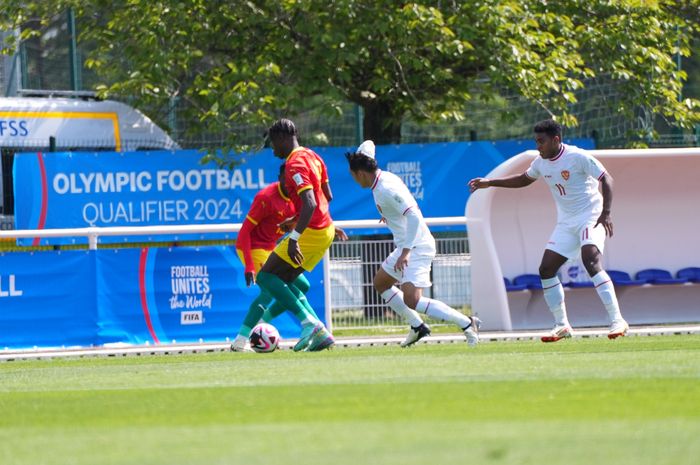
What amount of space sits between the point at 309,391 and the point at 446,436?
2298 mm

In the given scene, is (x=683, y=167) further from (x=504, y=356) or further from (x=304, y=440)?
(x=304, y=440)

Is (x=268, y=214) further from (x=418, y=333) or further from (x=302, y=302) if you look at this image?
(x=418, y=333)

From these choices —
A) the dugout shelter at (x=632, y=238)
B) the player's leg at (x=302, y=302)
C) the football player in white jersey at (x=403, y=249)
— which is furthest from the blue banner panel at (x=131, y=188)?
the football player in white jersey at (x=403, y=249)

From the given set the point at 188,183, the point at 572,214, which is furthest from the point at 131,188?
the point at 572,214

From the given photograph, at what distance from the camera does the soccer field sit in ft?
18.7

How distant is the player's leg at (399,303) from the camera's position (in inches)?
493

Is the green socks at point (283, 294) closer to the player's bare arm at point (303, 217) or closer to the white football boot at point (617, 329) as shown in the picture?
the player's bare arm at point (303, 217)

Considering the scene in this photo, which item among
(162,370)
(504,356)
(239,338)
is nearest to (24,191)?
(239,338)

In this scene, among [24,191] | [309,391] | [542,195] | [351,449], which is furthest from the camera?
[24,191]

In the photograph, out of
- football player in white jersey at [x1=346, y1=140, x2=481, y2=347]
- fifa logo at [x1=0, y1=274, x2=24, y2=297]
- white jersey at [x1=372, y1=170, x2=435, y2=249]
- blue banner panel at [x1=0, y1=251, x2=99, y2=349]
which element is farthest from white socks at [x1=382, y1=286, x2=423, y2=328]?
fifa logo at [x1=0, y1=274, x2=24, y2=297]

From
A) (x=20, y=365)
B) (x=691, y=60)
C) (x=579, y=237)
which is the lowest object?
(x=20, y=365)

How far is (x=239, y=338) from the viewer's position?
13.2 meters

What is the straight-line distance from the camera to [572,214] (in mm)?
12797

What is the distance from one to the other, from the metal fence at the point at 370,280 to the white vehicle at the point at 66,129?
5203 millimetres
